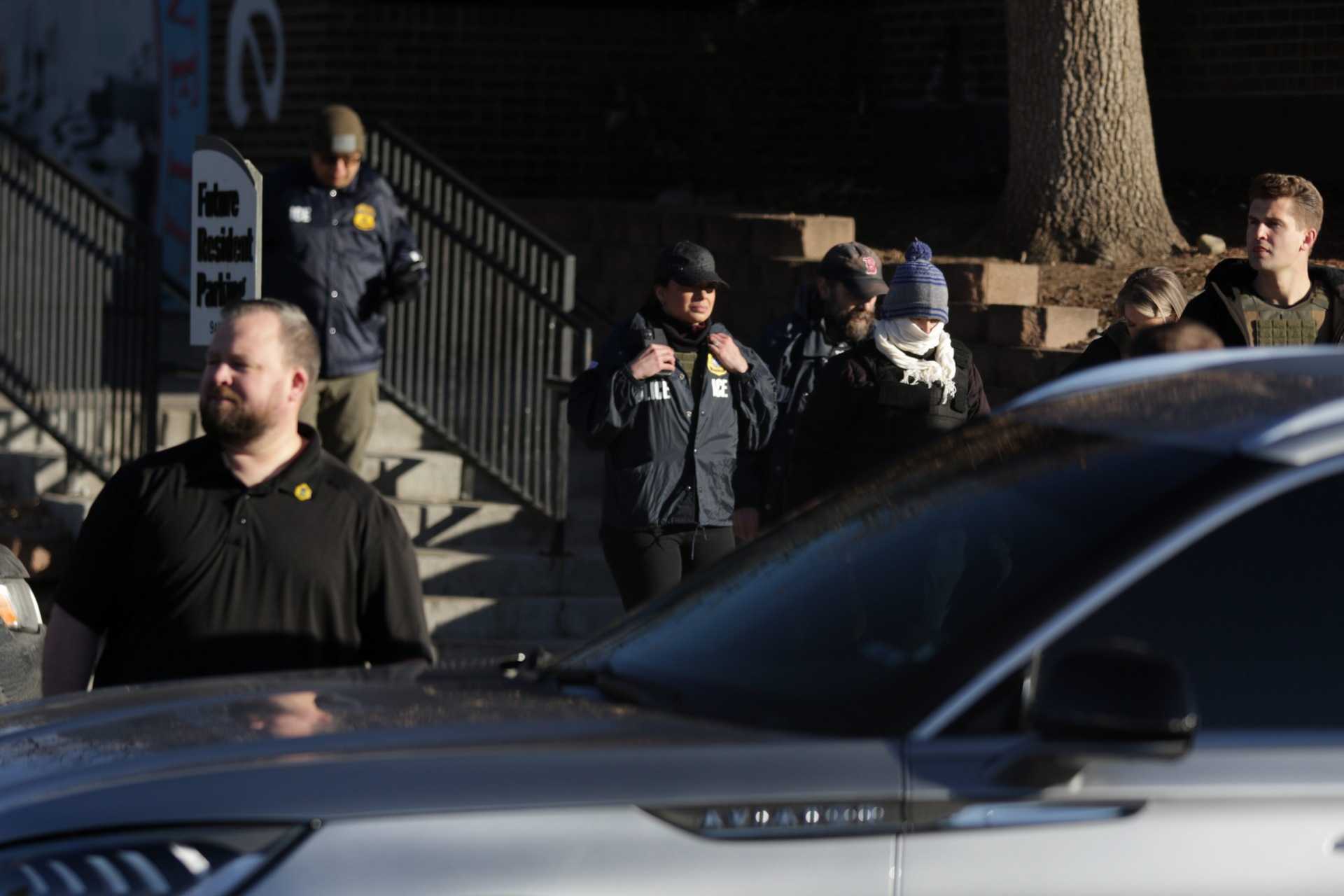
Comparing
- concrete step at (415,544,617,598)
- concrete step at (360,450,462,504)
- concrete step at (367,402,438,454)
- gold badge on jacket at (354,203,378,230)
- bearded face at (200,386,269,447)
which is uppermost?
gold badge on jacket at (354,203,378,230)

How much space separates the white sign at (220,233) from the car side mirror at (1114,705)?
4.68 meters

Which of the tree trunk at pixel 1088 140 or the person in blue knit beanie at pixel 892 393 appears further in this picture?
the tree trunk at pixel 1088 140

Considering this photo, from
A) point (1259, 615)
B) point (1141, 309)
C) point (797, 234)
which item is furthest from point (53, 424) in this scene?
point (1259, 615)

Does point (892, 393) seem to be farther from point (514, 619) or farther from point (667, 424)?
point (514, 619)

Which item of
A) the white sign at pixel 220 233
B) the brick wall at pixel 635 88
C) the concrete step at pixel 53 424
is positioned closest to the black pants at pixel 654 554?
the white sign at pixel 220 233

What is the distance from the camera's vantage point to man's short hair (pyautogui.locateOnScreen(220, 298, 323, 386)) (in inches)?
176

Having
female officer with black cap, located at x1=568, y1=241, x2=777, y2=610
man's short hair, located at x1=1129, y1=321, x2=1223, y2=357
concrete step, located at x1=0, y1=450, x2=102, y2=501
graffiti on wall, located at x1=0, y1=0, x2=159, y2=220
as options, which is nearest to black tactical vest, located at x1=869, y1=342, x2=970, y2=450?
female officer with black cap, located at x1=568, y1=241, x2=777, y2=610

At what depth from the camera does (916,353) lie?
6578 millimetres

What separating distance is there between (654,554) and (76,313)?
5065mm

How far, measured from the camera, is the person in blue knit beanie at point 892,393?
21.4 ft

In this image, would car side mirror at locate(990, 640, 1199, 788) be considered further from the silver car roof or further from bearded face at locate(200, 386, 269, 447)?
bearded face at locate(200, 386, 269, 447)

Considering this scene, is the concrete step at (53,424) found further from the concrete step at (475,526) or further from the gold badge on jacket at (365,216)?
the gold badge on jacket at (365,216)

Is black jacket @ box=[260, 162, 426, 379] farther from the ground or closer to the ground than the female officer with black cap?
farther from the ground

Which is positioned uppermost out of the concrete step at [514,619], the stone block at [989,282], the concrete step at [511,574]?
the stone block at [989,282]
